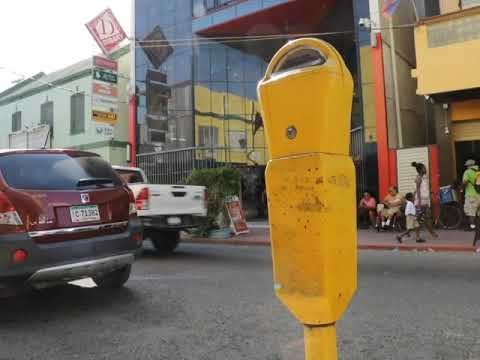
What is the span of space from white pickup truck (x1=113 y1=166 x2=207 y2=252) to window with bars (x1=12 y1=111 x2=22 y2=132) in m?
20.4

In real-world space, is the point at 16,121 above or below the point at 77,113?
above

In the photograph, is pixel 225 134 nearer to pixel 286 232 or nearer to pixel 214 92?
pixel 214 92

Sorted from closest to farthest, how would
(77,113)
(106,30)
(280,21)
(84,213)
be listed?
(84,213) → (280,21) → (106,30) → (77,113)

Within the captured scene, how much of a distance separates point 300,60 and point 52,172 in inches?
138

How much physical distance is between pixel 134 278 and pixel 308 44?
16.7 feet

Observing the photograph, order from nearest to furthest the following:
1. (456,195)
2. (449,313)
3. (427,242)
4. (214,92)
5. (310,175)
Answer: (310,175), (449,313), (427,242), (456,195), (214,92)

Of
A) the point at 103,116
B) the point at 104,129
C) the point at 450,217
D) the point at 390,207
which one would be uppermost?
the point at 103,116

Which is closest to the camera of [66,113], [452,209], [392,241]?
[392,241]

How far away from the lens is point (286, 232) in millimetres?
1770

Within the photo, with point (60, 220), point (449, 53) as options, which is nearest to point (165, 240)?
point (60, 220)

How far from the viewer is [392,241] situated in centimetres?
987

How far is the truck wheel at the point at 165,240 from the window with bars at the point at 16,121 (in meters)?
20.5

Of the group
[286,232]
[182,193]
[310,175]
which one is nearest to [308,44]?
[310,175]

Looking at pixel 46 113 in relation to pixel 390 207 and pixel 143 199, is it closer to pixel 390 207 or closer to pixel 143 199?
pixel 143 199
